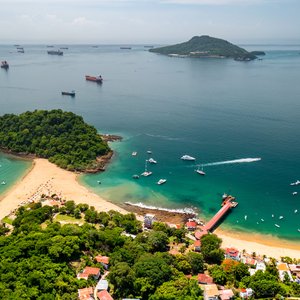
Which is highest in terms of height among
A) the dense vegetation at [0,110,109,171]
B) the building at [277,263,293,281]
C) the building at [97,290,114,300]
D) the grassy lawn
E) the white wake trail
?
the dense vegetation at [0,110,109,171]

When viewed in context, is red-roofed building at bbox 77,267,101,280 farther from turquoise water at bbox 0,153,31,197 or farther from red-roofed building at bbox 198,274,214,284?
turquoise water at bbox 0,153,31,197

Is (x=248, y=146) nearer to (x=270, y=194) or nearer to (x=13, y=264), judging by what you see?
(x=270, y=194)

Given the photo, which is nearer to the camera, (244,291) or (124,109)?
(244,291)

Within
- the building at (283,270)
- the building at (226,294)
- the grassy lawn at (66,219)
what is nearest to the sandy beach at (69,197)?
the building at (283,270)

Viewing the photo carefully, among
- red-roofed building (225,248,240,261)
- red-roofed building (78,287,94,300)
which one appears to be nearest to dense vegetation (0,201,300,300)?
red-roofed building (78,287,94,300)

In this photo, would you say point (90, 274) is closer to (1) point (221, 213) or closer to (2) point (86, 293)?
(2) point (86, 293)

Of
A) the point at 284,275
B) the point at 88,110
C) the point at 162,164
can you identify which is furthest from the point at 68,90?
the point at 284,275
